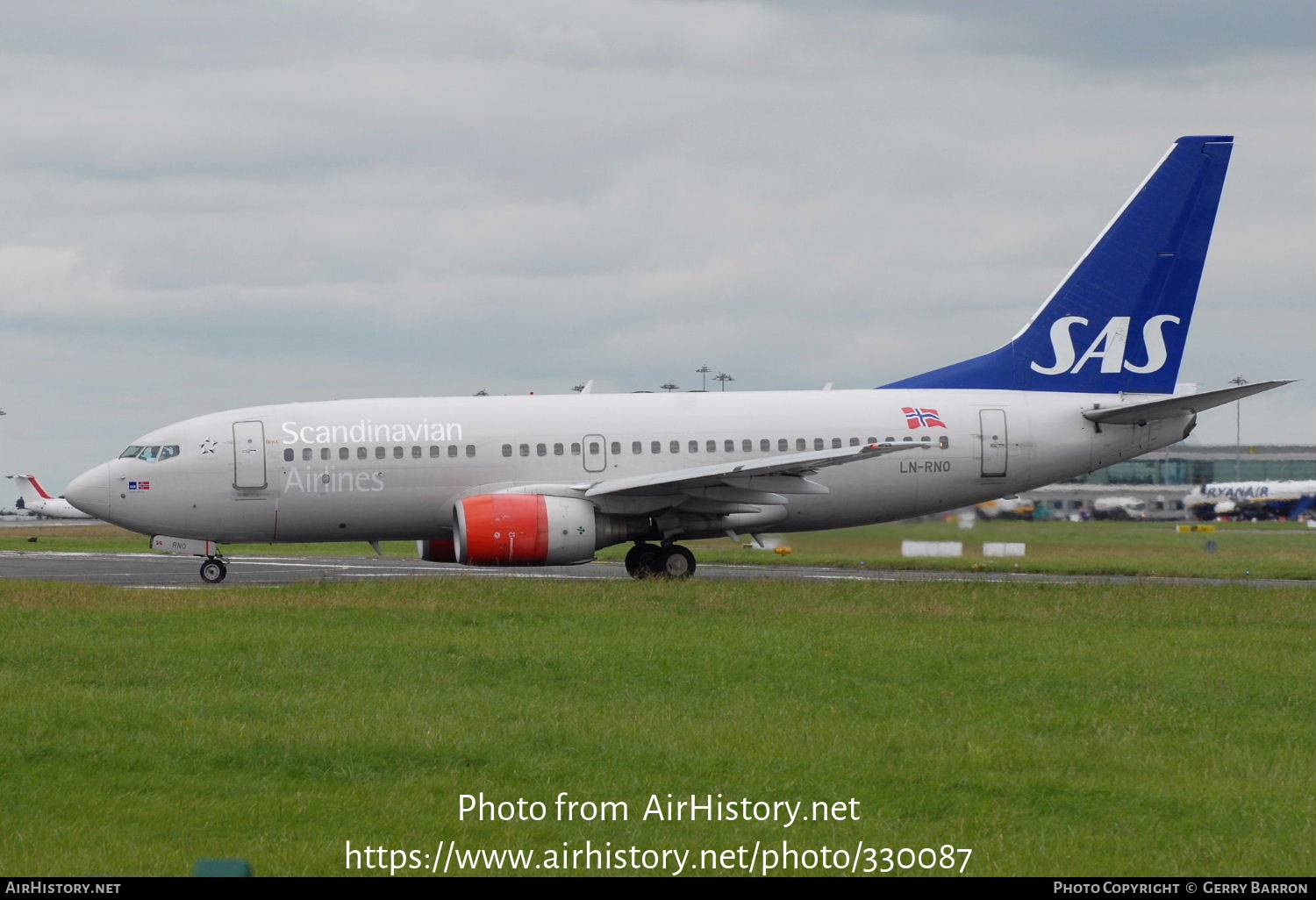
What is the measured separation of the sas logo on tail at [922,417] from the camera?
97.3 ft

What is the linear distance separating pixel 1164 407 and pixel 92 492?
22.1 m

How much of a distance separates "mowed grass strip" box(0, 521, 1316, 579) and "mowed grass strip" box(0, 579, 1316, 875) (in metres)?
8.94

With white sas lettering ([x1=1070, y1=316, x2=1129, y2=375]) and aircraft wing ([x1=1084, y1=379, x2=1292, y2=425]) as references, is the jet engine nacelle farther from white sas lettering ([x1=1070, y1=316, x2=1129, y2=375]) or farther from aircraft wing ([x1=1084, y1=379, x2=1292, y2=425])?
white sas lettering ([x1=1070, y1=316, x2=1129, y2=375])

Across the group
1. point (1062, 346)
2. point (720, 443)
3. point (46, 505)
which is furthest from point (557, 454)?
point (46, 505)

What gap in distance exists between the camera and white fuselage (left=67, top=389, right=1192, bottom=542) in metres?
29.2

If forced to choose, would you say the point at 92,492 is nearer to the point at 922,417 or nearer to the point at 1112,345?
the point at 922,417

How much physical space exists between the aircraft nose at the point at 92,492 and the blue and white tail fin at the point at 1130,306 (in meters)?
16.9

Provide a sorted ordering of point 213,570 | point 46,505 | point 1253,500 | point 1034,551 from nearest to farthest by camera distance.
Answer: point 213,570 < point 1034,551 < point 46,505 < point 1253,500

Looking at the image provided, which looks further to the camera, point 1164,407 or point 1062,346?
point 1062,346

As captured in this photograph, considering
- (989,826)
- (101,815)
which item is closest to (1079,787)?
(989,826)

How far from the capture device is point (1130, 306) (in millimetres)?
31016

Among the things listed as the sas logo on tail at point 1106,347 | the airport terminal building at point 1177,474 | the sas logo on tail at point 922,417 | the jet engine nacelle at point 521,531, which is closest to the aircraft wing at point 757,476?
the sas logo on tail at point 922,417

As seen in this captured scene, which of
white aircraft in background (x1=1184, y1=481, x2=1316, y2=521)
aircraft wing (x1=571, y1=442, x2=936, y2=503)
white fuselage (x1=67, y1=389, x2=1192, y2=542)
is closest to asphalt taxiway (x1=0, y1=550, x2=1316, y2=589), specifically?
white fuselage (x1=67, y1=389, x2=1192, y2=542)
